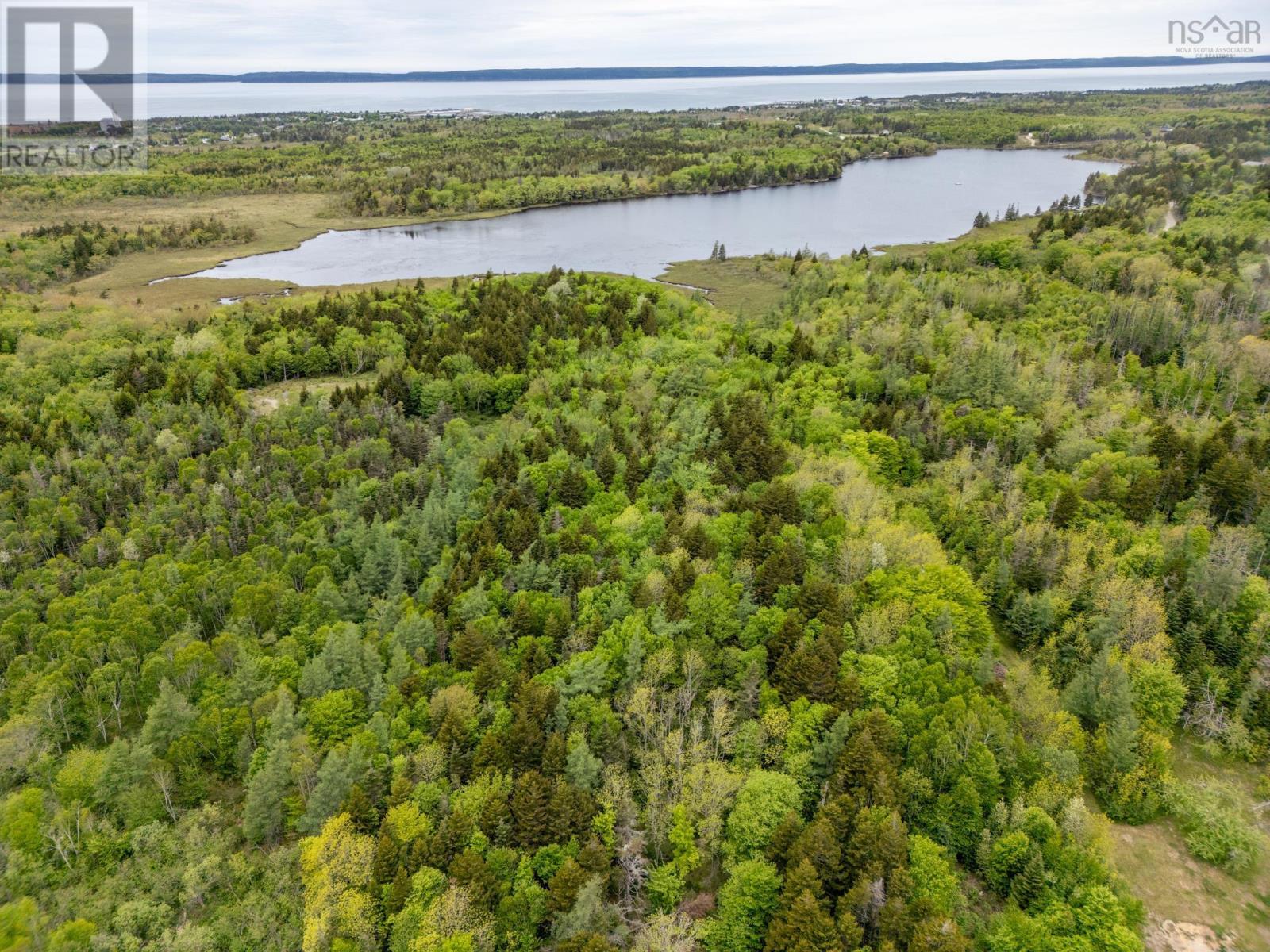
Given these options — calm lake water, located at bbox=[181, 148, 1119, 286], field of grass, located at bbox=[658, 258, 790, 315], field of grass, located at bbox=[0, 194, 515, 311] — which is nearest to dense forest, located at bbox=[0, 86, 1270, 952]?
field of grass, located at bbox=[0, 194, 515, 311]

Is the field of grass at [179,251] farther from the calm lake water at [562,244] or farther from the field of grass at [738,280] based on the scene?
the field of grass at [738,280]

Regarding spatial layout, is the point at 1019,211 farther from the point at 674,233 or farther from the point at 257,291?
the point at 257,291

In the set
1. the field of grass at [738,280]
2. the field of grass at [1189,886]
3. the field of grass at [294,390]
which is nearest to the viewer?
the field of grass at [1189,886]

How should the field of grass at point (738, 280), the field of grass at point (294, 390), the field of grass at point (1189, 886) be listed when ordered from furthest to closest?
1. the field of grass at point (738, 280)
2. the field of grass at point (294, 390)
3. the field of grass at point (1189, 886)

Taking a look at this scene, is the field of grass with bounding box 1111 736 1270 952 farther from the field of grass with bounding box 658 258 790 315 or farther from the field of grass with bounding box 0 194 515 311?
the field of grass with bounding box 0 194 515 311

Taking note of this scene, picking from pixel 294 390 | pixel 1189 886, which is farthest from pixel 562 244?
pixel 1189 886

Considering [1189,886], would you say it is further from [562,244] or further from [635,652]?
[562,244]

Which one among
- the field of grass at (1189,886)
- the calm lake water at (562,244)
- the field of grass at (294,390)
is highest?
the calm lake water at (562,244)

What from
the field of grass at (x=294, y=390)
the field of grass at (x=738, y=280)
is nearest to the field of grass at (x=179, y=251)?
the field of grass at (x=294, y=390)
